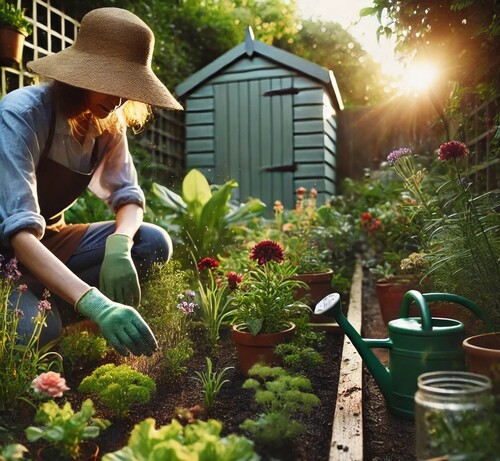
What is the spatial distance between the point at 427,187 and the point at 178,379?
218cm

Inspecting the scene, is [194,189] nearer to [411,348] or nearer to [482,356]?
[411,348]

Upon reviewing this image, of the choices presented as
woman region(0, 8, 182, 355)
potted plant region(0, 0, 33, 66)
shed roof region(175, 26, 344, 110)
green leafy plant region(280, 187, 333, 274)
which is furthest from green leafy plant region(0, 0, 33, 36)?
shed roof region(175, 26, 344, 110)

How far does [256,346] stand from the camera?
1960mm

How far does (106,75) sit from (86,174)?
0.60 metres

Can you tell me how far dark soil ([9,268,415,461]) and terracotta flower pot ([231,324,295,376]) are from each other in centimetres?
8

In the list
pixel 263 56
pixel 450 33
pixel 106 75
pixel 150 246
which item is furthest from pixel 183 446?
pixel 263 56

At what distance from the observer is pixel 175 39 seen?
7066 mm

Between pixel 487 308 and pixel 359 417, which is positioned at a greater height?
pixel 487 308

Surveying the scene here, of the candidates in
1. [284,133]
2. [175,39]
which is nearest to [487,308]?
[284,133]

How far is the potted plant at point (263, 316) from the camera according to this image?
6.45ft

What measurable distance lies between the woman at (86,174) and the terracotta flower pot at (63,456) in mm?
415

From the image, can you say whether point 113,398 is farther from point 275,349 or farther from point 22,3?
point 22,3

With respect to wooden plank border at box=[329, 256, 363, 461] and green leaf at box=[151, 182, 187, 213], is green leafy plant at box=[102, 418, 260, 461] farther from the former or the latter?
green leaf at box=[151, 182, 187, 213]

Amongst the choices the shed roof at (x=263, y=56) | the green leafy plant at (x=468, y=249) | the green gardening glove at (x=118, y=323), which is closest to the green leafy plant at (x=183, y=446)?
the green gardening glove at (x=118, y=323)
